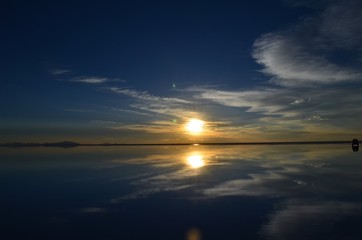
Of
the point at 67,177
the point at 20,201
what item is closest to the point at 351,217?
the point at 20,201

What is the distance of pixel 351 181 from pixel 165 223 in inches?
706

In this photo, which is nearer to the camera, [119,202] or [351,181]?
[119,202]

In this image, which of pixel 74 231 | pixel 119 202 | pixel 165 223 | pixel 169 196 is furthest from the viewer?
pixel 169 196

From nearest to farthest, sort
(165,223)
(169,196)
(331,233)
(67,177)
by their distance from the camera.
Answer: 1. (331,233)
2. (165,223)
3. (169,196)
4. (67,177)

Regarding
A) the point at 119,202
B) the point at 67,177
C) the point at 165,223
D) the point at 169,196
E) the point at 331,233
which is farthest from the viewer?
the point at 67,177

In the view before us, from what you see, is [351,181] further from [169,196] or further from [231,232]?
[231,232]

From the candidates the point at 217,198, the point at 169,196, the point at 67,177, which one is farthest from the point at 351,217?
the point at 67,177

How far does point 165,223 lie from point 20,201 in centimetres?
1126

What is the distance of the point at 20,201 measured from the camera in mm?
21531

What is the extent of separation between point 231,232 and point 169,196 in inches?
335

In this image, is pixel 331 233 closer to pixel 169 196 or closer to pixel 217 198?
pixel 217 198

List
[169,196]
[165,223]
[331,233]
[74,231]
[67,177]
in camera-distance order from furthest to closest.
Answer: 1. [67,177]
2. [169,196]
3. [165,223]
4. [74,231]
5. [331,233]

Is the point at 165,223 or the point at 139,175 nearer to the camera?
the point at 165,223

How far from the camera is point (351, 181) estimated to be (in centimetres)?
2653
